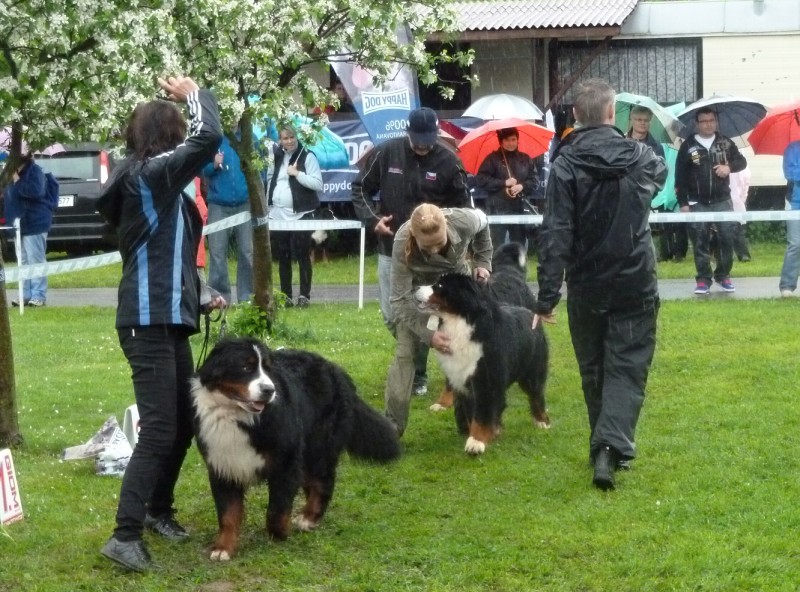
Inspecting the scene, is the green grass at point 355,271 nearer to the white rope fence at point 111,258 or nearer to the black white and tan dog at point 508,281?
the white rope fence at point 111,258

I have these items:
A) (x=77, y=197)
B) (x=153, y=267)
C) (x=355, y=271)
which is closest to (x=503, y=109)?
(x=355, y=271)

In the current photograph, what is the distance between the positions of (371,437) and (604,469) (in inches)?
51.5

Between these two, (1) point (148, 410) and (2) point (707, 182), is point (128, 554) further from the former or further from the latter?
(2) point (707, 182)

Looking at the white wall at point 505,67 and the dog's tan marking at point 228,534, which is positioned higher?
the white wall at point 505,67

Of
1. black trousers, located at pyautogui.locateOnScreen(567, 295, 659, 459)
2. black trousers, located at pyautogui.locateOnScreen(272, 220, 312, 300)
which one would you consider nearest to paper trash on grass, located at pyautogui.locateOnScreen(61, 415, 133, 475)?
black trousers, located at pyautogui.locateOnScreen(567, 295, 659, 459)

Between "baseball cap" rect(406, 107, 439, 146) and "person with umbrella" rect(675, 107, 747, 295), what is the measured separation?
20.4 ft

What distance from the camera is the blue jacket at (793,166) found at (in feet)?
46.9

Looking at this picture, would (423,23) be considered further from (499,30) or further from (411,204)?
(499,30)

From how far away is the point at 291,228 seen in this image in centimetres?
1460

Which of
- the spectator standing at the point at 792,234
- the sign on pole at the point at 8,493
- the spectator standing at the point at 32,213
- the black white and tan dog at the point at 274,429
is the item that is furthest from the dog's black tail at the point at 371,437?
the spectator standing at the point at 32,213

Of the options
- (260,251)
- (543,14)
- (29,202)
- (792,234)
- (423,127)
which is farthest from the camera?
(543,14)

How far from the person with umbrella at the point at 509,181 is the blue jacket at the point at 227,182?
108 inches

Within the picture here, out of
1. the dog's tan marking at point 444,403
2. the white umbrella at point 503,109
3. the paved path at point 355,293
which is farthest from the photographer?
the white umbrella at point 503,109

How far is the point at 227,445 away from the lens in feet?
18.8
